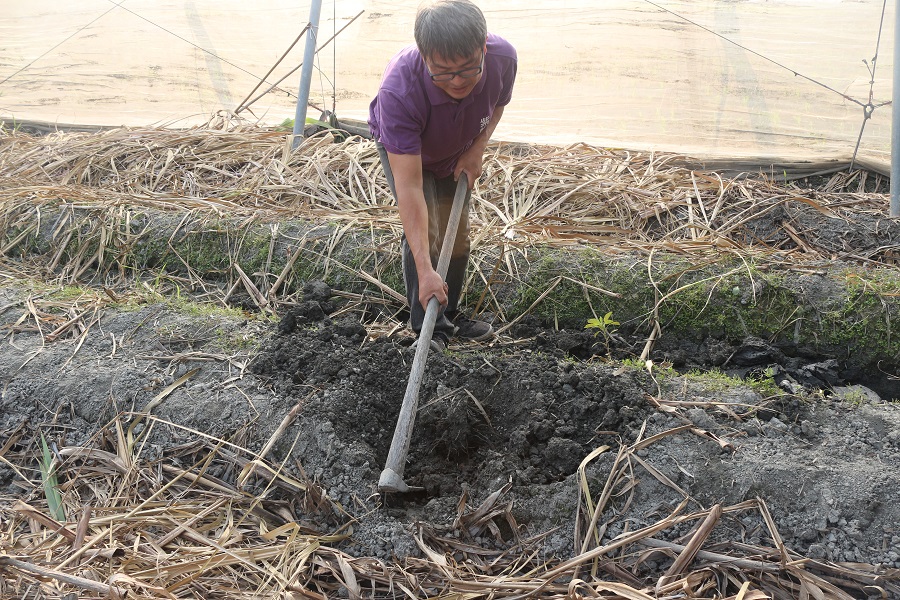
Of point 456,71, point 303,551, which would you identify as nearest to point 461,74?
point 456,71

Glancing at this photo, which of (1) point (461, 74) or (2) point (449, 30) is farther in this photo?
(1) point (461, 74)

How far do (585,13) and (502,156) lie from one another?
4.24ft

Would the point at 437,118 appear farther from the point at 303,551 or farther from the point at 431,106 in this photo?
the point at 303,551

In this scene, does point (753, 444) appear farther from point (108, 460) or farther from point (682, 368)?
point (108, 460)

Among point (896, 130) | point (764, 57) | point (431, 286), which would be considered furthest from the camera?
point (764, 57)

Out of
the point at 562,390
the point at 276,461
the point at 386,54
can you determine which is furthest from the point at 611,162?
the point at 276,461

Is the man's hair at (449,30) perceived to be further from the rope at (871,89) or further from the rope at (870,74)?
the rope at (871,89)

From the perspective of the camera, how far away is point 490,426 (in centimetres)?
287

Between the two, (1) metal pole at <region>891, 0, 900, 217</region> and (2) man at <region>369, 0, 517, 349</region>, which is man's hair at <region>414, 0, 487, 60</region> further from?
(1) metal pole at <region>891, 0, 900, 217</region>

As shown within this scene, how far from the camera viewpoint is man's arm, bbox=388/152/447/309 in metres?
2.62

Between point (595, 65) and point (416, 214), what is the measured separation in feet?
10.7

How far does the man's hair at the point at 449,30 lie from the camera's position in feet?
7.50

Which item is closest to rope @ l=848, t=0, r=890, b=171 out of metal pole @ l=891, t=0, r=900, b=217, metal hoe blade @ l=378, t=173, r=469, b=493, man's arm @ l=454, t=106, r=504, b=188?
metal pole @ l=891, t=0, r=900, b=217

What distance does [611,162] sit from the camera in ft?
16.8
